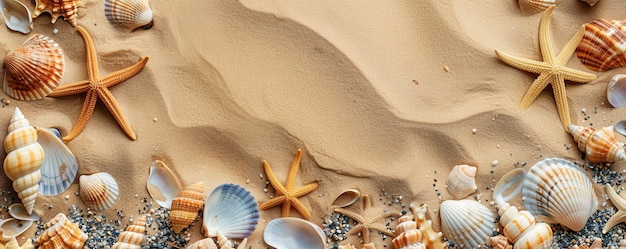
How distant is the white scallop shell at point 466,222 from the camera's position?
9.27 feet

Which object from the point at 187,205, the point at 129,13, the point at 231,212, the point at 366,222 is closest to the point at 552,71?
the point at 366,222

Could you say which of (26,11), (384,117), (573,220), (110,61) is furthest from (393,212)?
(26,11)

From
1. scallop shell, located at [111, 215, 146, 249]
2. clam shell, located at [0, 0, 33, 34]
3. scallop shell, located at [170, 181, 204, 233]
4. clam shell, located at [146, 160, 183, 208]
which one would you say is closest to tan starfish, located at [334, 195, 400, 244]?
scallop shell, located at [170, 181, 204, 233]

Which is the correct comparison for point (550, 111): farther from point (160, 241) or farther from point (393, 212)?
point (160, 241)

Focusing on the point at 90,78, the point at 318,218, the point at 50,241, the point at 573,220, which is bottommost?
the point at 50,241

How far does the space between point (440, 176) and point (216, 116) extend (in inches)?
45.2

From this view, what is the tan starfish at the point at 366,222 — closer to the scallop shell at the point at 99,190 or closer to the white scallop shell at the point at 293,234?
the white scallop shell at the point at 293,234

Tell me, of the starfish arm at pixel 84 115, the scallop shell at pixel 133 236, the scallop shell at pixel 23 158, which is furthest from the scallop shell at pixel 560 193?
the scallop shell at pixel 23 158

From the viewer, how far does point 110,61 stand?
2.92m

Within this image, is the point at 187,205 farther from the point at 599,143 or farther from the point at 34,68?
the point at 599,143

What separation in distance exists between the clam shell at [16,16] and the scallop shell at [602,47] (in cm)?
276

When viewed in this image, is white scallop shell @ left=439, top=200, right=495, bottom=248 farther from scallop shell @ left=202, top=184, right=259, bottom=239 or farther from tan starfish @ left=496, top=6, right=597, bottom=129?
scallop shell @ left=202, top=184, right=259, bottom=239

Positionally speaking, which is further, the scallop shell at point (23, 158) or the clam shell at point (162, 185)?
the clam shell at point (162, 185)

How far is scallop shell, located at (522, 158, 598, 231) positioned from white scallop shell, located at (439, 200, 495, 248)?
0.82 feet
